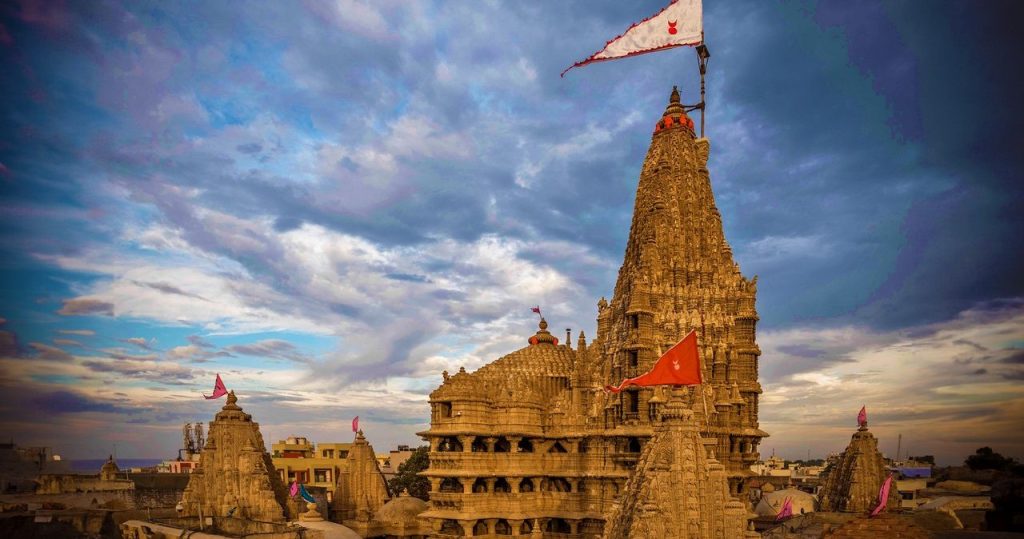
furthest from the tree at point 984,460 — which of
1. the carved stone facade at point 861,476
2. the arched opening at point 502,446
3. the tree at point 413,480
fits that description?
the tree at point 413,480

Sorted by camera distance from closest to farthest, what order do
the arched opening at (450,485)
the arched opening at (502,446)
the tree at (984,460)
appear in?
1. the arched opening at (450,485)
2. the arched opening at (502,446)
3. the tree at (984,460)

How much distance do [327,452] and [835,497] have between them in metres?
70.7

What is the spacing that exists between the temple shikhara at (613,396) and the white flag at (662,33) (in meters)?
9.78

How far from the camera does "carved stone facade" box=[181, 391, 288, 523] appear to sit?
3662 centimetres

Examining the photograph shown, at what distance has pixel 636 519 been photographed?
21.8 metres

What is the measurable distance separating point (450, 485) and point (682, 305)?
57.0 ft

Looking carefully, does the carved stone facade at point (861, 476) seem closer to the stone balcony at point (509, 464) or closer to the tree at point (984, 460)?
the stone balcony at point (509, 464)

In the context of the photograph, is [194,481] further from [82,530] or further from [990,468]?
[990,468]

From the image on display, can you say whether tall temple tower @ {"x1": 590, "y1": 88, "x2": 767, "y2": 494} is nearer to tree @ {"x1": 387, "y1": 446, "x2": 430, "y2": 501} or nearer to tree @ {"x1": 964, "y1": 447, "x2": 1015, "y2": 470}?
tree @ {"x1": 964, "y1": 447, "x2": 1015, "y2": 470}

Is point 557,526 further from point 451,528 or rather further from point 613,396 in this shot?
point 613,396

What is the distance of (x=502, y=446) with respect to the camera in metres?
41.7

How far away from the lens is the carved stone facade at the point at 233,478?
36.6 metres

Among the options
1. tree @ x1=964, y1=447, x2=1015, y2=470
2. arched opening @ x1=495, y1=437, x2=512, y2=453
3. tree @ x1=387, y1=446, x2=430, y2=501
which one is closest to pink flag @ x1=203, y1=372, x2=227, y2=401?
arched opening @ x1=495, y1=437, x2=512, y2=453

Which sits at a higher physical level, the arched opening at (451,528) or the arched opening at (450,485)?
the arched opening at (450,485)
